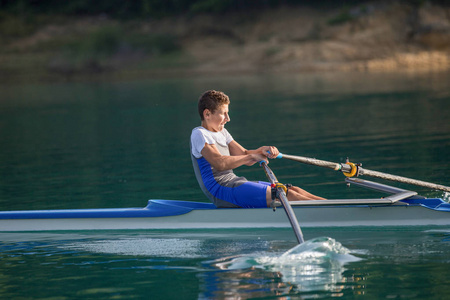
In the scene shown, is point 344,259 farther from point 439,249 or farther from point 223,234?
point 223,234

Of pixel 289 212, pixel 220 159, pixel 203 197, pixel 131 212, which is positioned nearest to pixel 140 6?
pixel 203 197

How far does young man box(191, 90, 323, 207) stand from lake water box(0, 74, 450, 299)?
0.40 metres

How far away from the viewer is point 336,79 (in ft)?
102

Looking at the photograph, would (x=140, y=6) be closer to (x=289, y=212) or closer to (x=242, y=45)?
(x=242, y=45)

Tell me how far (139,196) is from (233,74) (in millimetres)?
29596

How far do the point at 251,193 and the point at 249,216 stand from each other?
0.28 meters

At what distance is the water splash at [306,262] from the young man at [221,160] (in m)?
0.89

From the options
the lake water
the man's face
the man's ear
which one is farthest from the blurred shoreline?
the man's ear

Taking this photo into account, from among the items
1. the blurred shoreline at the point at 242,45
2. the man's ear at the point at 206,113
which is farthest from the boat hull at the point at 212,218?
the blurred shoreline at the point at 242,45

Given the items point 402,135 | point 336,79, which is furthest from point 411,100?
point 336,79

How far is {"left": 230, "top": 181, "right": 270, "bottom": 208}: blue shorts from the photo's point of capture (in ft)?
22.9

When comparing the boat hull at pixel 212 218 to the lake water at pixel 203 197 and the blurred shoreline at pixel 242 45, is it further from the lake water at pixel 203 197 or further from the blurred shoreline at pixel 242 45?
the blurred shoreline at pixel 242 45

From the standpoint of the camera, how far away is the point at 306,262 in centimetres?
586

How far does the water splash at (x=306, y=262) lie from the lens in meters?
5.53
